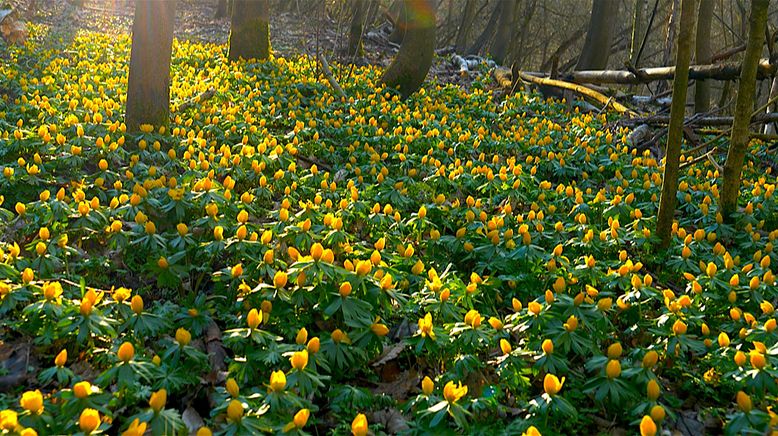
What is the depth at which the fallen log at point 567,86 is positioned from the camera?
8.44 m

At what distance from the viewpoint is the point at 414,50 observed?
9281 mm

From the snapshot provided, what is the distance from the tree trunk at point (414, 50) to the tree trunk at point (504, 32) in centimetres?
749

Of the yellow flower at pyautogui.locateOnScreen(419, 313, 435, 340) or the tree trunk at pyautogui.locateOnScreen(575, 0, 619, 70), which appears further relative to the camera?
the tree trunk at pyautogui.locateOnScreen(575, 0, 619, 70)

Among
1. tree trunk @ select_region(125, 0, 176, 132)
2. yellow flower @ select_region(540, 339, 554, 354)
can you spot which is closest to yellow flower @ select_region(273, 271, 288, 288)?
yellow flower @ select_region(540, 339, 554, 354)

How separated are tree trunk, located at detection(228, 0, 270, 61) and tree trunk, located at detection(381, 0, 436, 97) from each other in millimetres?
2733

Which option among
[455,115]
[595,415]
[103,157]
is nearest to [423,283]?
[595,415]

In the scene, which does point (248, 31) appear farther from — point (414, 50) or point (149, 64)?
point (149, 64)

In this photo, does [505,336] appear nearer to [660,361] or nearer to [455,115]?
[660,361]

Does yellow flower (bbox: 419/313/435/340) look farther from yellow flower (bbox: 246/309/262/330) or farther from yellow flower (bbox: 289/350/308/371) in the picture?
yellow flower (bbox: 246/309/262/330)

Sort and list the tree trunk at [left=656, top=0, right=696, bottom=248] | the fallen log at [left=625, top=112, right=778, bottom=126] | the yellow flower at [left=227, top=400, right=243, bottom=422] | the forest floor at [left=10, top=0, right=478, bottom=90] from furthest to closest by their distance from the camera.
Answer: the forest floor at [left=10, top=0, right=478, bottom=90] → the fallen log at [left=625, top=112, right=778, bottom=126] → the tree trunk at [left=656, top=0, right=696, bottom=248] → the yellow flower at [left=227, top=400, right=243, bottom=422]

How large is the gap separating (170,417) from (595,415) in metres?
1.75

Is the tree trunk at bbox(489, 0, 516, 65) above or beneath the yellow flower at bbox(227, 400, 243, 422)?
above

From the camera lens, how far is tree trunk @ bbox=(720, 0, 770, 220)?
4121 mm

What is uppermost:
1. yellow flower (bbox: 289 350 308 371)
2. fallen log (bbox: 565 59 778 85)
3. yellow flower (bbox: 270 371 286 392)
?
fallen log (bbox: 565 59 778 85)
